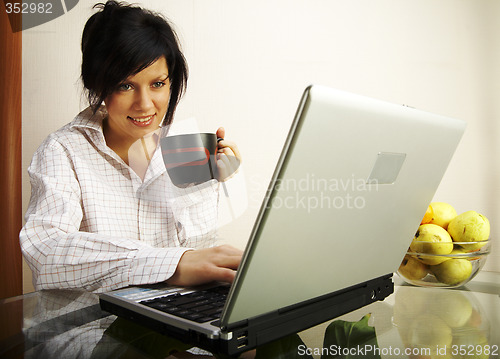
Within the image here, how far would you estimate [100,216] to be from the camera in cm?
146

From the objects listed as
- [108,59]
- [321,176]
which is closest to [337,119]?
[321,176]

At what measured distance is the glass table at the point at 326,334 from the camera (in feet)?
1.72

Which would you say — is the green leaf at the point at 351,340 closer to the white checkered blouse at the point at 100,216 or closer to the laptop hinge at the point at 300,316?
the laptop hinge at the point at 300,316

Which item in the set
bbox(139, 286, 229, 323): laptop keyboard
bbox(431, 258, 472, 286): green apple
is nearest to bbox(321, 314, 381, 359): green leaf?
bbox(139, 286, 229, 323): laptop keyboard

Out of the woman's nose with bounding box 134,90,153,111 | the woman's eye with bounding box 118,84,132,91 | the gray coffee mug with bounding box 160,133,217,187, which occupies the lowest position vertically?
the gray coffee mug with bounding box 160,133,217,187

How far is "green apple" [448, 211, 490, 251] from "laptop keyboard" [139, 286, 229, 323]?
0.48 meters

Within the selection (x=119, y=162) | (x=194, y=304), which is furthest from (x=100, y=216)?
(x=194, y=304)

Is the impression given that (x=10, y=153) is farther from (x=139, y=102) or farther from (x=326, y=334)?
(x=326, y=334)

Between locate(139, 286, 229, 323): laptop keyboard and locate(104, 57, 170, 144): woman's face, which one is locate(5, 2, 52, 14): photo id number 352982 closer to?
locate(104, 57, 170, 144): woman's face

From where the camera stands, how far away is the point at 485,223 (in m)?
0.84

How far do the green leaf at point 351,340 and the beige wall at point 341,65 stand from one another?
147cm

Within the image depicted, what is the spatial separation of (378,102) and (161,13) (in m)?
1.66

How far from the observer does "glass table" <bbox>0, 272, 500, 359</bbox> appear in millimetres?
523

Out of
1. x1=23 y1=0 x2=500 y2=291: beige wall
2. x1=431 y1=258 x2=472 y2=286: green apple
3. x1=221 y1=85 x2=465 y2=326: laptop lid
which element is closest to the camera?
x1=221 y1=85 x2=465 y2=326: laptop lid
